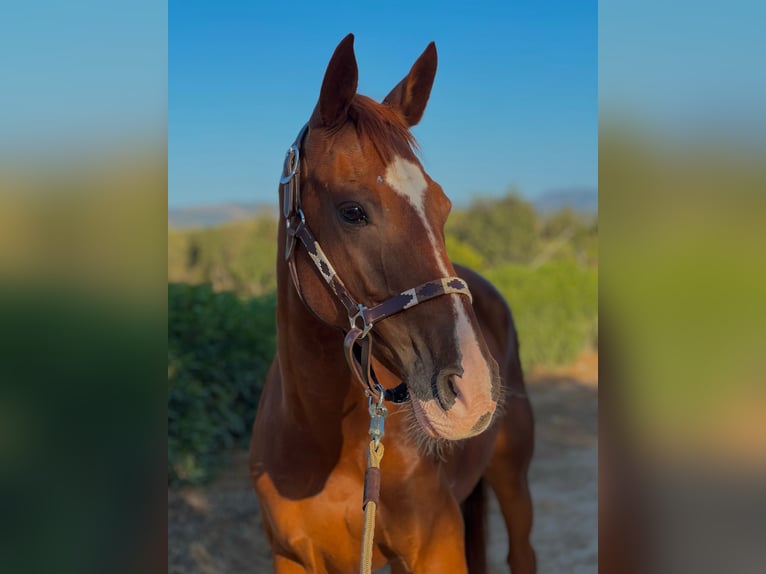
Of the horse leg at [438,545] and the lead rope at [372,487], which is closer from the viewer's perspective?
the lead rope at [372,487]

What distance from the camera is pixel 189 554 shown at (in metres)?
4.37

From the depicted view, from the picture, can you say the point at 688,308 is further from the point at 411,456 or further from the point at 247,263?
the point at 247,263

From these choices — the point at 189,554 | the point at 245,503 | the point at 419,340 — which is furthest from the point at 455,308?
the point at 245,503

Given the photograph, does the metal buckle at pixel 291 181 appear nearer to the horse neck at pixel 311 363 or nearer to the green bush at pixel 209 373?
the horse neck at pixel 311 363

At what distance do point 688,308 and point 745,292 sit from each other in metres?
0.09

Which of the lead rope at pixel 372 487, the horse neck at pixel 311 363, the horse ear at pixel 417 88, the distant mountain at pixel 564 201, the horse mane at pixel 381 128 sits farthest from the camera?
the distant mountain at pixel 564 201

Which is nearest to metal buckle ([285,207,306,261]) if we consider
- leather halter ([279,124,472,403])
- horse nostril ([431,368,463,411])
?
leather halter ([279,124,472,403])

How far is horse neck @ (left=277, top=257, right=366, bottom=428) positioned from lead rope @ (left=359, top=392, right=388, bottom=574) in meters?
0.31

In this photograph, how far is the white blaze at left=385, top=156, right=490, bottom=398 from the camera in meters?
1.53

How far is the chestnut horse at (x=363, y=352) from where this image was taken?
159cm

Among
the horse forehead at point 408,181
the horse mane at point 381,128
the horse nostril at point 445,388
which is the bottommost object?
the horse nostril at point 445,388

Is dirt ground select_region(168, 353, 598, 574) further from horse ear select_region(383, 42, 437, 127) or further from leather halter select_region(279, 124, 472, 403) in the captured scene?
horse ear select_region(383, 42, 437, 127)

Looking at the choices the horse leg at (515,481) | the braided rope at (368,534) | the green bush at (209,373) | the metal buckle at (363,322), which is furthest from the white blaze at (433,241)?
the green bush at (209,373)

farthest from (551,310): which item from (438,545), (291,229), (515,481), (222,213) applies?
(291,229)
